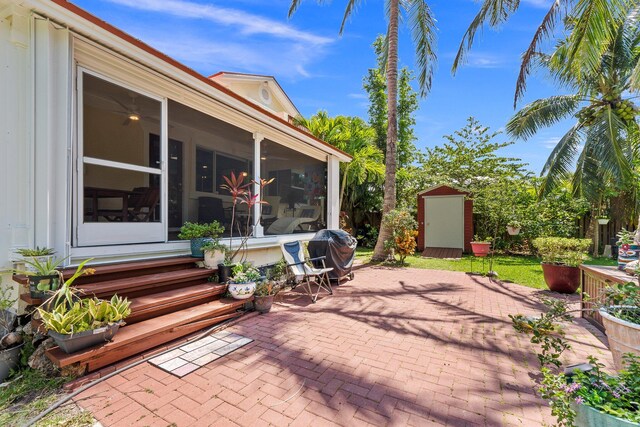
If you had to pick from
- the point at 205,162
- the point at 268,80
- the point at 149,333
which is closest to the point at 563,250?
the point at 149,333

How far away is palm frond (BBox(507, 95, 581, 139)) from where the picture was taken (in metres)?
10.1

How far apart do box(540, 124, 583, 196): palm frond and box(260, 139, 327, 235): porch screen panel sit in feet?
27.9

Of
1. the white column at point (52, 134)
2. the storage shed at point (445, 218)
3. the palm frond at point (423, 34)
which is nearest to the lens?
the white column at point (52, 134)

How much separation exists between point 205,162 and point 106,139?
1.76 metres

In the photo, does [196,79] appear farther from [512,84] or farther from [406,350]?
[512,84]

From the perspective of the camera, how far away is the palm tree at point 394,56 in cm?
905

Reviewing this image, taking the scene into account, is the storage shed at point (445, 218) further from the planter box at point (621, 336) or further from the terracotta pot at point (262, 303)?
the planter box at point (621, 336)

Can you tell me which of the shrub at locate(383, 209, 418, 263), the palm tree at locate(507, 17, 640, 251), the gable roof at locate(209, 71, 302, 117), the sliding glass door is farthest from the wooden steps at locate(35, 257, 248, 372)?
the palm tree at locate(507, 17, 640, 251)

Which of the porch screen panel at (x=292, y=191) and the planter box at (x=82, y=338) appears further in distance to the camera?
the porch screen panel at (x=292, y=191)

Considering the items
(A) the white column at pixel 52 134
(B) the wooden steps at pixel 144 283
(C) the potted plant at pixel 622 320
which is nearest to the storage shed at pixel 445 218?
(C) the potted plant at pixel 622 320

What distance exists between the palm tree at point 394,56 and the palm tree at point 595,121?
3881 mm

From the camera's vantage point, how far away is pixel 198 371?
2.64m

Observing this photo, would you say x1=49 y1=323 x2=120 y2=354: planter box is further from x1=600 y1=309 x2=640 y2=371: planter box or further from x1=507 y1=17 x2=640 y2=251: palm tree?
x1=507 y1=17 x2=640 y2=251: palm tree

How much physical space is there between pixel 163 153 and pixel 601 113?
13293 mm
